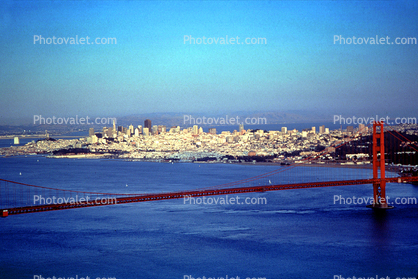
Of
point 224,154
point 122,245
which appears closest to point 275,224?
point 122,245

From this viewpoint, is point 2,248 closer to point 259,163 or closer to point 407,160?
point 407,160
